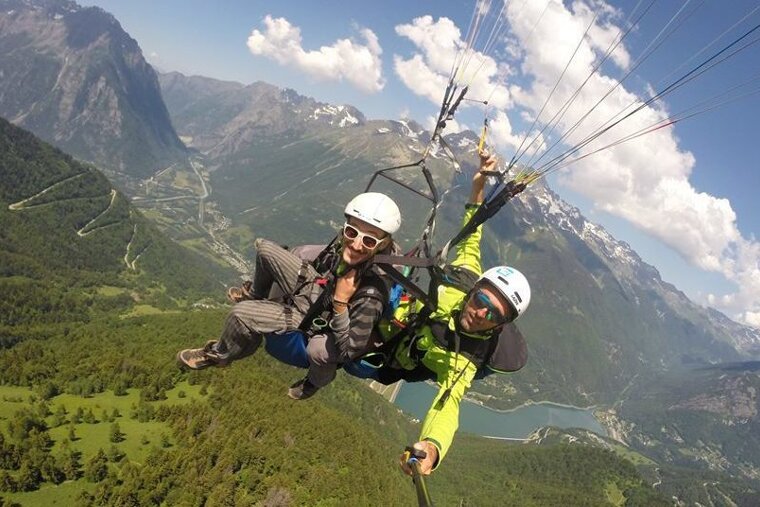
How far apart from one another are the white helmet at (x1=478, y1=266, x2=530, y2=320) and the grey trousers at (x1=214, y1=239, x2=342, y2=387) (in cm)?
219

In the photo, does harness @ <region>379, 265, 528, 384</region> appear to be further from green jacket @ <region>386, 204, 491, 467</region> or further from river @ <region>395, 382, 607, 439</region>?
river @ <region>395, 382, 607, 439</region>

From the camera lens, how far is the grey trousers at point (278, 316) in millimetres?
6266

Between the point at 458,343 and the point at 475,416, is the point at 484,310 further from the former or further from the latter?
the point at 475,416

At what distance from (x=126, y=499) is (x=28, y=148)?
17841cm

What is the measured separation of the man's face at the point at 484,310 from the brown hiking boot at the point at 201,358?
3.37 meters

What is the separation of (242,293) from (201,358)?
1.09 m

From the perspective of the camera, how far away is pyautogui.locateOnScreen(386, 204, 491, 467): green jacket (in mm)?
5428

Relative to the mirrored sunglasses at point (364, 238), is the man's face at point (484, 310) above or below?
below

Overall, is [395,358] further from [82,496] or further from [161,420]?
[161,420]

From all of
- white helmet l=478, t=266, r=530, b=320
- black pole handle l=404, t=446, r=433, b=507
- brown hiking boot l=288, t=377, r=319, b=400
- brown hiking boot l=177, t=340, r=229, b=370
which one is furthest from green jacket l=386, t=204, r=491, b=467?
brown hiking boot l=177, t=340, r=229, b=370

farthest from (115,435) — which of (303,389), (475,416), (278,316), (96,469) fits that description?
(475,416)

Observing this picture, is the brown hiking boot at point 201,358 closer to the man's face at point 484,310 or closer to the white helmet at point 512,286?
the man's face at point 484,310

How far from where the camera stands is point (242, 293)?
293 inches

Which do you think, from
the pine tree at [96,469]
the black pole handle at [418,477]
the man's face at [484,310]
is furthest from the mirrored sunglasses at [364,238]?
the pine tree at [96,469]
